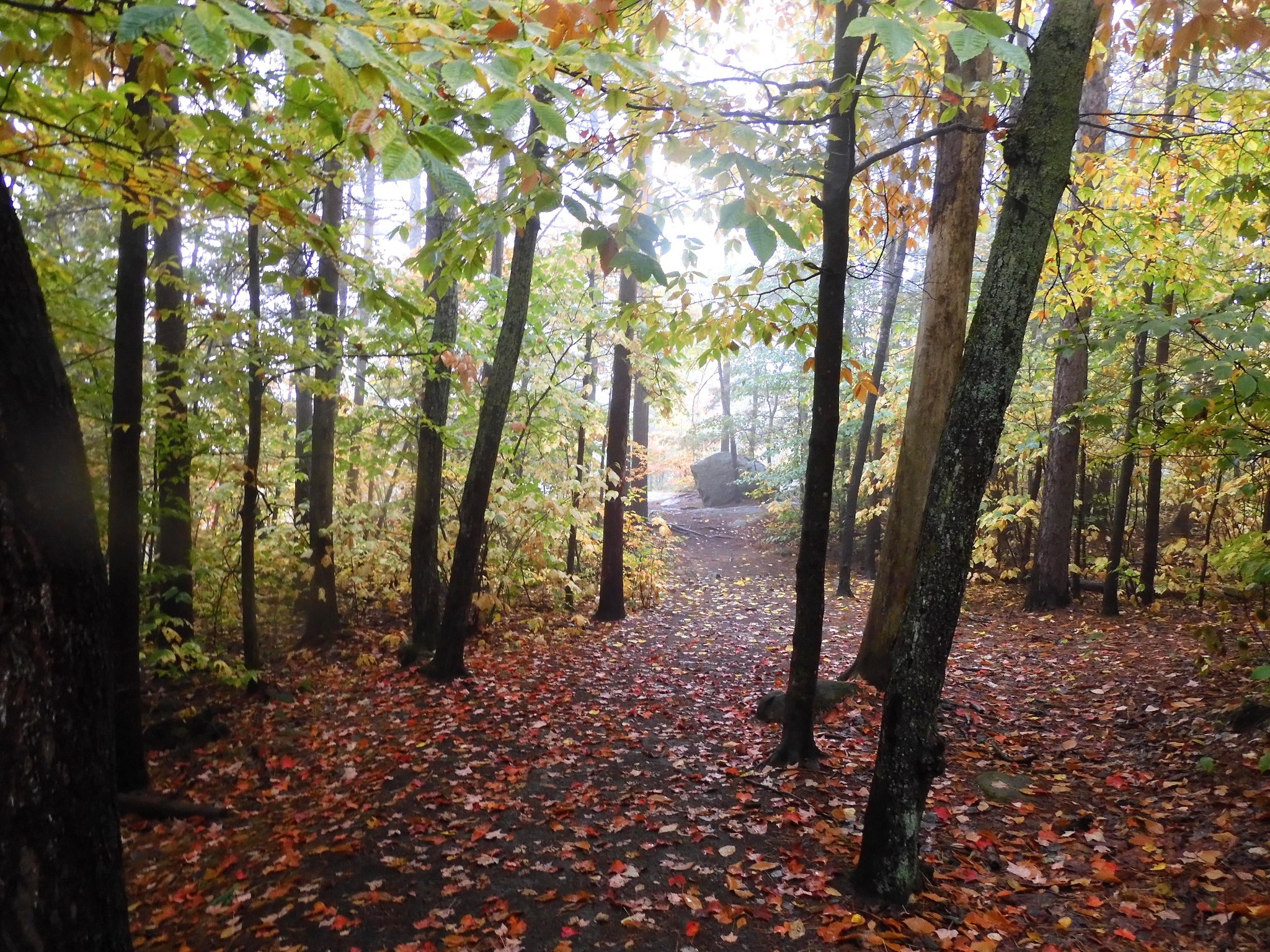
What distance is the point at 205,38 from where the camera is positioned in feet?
6.12

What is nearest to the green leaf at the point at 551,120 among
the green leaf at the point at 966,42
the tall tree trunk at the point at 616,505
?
the green leaf at the point at 966,42

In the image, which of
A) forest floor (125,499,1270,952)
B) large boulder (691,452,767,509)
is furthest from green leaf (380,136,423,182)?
large boulder (691,452,767,509)

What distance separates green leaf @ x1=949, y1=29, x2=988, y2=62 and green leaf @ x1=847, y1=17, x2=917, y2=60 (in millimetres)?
259

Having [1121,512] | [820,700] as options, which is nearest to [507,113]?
[820,700]

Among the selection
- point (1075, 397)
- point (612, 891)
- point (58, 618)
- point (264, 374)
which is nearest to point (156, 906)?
point (612, 891)

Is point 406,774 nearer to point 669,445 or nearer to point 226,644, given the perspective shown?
point 226,644

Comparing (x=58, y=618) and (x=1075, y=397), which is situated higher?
(x=1075, y=397)

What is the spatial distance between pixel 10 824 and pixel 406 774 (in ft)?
13.3

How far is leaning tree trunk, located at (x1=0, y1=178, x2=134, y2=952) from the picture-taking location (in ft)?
6.78

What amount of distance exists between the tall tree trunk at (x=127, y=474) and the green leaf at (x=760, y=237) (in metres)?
5.17

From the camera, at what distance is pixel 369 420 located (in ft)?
32.8

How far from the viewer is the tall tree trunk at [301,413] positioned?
7.46 m

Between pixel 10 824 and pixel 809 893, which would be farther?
pixel 809 893

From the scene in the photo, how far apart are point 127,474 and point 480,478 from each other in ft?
11.1
